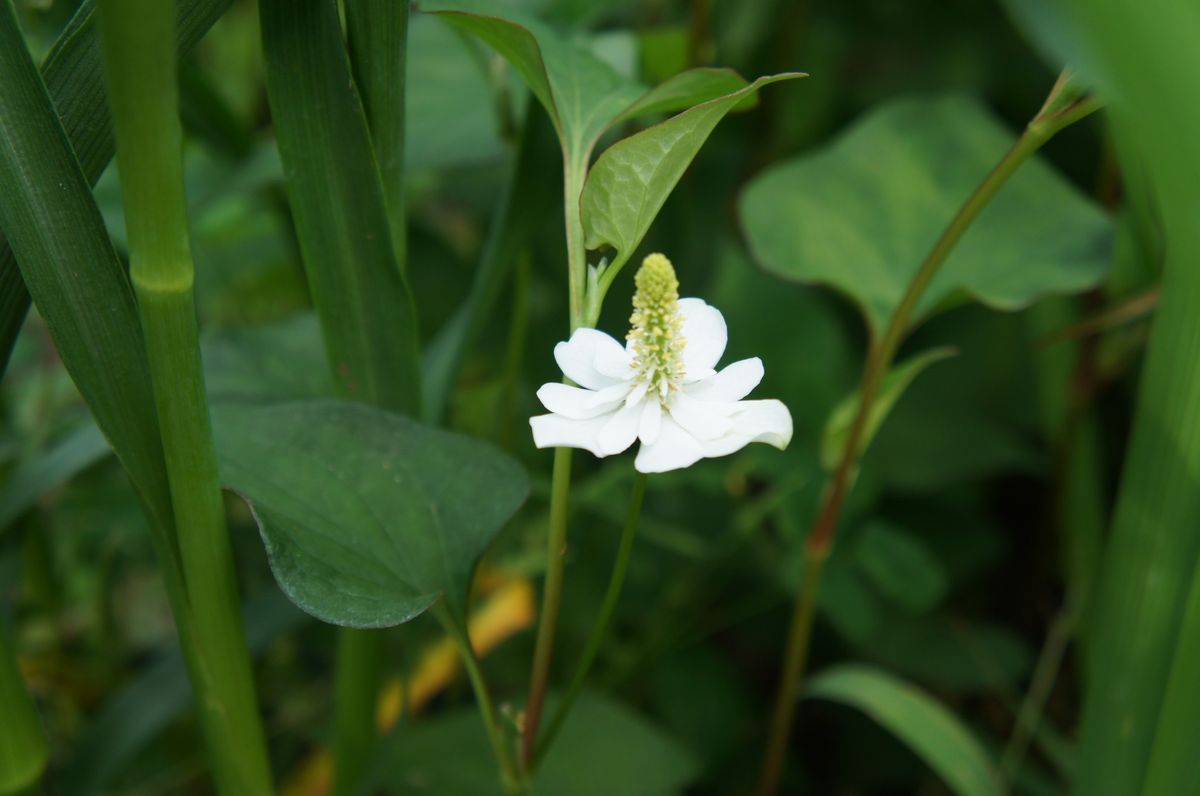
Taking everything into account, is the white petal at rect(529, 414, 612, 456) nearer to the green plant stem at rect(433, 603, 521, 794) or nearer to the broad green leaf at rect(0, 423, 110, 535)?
the green plant stem at rect(433, 603, 521, 794)

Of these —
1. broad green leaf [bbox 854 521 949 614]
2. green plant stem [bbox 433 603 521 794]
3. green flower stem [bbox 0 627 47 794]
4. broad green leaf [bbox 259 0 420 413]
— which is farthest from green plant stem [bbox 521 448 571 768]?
broad green leaf [bbox 854 521 949 614]

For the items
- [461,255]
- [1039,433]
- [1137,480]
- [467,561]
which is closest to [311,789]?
[467,561]

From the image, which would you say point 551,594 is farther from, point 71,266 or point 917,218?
point 917,218

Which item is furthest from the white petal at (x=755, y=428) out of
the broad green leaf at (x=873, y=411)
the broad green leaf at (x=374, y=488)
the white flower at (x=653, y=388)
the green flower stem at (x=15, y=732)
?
the green flower stem at (x=15, y=732)

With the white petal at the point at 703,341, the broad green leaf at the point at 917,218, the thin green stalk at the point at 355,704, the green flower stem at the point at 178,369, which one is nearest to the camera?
the green flower stem at the point at 178,369

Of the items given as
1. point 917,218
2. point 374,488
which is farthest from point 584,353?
point 917,218

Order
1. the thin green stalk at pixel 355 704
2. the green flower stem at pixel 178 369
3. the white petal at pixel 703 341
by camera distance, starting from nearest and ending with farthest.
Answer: the green flower stem at pixel 178 369 → the white petal at pixel 703 341 → the thin green stalk at pixel 355 704

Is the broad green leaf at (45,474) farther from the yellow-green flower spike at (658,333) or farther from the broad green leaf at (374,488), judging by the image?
the yellow-green flower spike at (658,333)

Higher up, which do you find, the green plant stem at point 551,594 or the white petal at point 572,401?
the white petal at point 572,401
